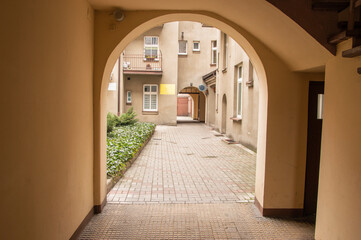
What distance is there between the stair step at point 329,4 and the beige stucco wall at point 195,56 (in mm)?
21277

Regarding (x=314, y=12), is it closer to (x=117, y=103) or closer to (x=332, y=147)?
(x=332, y=147)

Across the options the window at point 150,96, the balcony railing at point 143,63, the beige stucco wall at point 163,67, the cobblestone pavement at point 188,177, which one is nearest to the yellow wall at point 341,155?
the cobblestone pavement at point 188,177

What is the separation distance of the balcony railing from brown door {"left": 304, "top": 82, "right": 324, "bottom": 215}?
689 inches

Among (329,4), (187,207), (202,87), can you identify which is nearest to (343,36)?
(329,4)

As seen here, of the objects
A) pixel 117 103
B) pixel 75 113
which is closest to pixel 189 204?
pixel 75 113

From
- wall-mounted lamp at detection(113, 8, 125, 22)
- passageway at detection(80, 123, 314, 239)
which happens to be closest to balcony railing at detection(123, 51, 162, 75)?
passageway at detection(80, 123, 314, 239)

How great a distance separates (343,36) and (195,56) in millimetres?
21903

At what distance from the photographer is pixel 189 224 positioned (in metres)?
4.55

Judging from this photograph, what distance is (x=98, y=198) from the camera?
4875 mm

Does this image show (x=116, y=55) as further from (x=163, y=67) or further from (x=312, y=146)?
(x=163, y=67)

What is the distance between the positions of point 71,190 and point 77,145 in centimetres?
61

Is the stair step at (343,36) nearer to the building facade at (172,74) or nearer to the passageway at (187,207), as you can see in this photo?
the passageway at (187,207)

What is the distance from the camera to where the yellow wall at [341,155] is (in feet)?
9.72

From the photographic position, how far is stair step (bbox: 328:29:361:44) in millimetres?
2820
